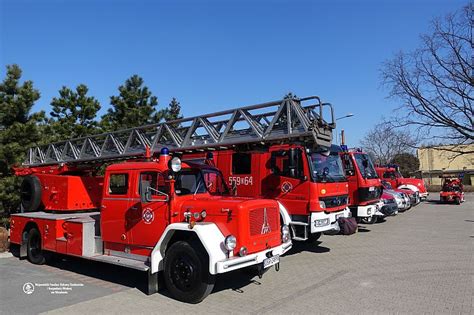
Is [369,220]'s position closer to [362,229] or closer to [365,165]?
[362,229]

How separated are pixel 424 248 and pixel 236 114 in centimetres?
658

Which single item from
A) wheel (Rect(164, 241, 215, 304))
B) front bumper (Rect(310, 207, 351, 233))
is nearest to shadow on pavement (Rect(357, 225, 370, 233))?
front bumper (Rect(310, 207, 351, 233))

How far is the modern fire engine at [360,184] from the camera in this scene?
1317 cm

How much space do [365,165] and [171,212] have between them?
9.28 m

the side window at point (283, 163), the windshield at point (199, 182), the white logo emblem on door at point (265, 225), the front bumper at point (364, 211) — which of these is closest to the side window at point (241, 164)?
the side window at point (283, 163)

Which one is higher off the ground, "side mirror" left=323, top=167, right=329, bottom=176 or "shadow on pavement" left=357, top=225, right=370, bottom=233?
"side mirror" left=323, top=167, right=329, bottom=176

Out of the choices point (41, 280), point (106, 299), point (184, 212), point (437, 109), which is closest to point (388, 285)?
point (184, 212)

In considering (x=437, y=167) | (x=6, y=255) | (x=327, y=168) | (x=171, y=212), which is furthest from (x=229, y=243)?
(x=437, y=167)

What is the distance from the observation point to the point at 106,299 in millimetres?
6566

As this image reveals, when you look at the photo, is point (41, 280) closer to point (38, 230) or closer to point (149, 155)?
point (38, 230)

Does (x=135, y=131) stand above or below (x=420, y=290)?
above

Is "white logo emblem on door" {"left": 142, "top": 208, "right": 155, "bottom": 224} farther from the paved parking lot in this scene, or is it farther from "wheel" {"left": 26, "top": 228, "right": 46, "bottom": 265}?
"wheel" {"left": 26, "top": 228, "right": 46, "bottom": 265}

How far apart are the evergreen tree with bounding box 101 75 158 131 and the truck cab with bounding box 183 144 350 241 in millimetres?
10835

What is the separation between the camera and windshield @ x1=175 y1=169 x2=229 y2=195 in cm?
715
